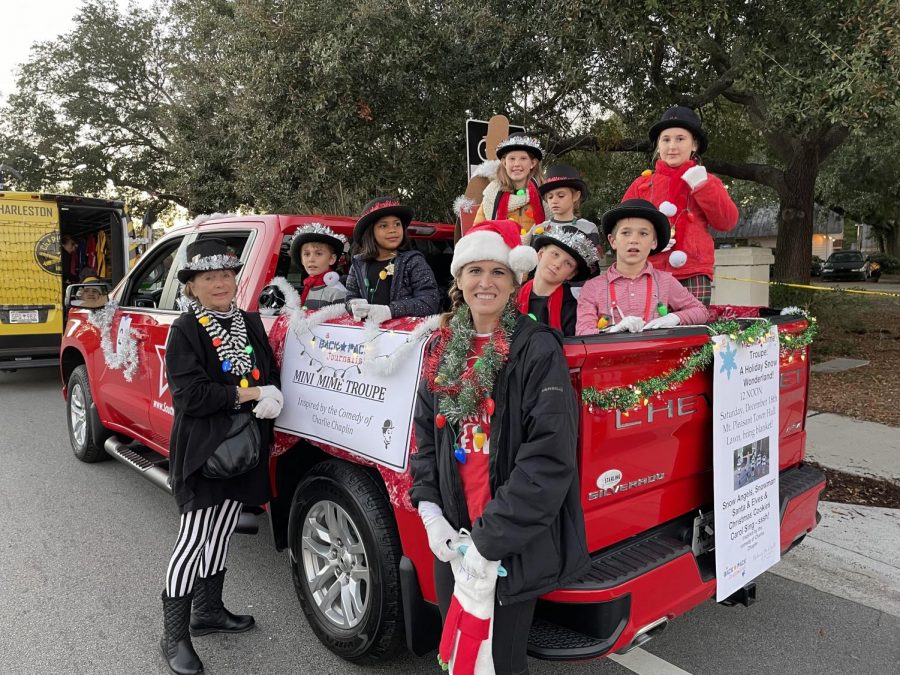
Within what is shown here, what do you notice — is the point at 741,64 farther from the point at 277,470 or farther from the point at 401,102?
the point at 277,470

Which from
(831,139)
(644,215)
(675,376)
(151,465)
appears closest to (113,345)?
(151,465)

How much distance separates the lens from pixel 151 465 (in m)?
4.14

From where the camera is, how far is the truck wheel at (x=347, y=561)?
8.22 ft

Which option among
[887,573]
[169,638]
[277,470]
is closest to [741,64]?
[887,573]

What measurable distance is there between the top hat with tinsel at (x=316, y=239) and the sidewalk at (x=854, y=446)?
13.4 feet

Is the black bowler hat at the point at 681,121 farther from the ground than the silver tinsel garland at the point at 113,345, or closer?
farther from the ground

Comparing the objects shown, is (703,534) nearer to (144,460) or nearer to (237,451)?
(237,451)

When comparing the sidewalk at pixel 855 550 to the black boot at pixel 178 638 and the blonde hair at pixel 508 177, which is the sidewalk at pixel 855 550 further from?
the black boot at pixel 178 638

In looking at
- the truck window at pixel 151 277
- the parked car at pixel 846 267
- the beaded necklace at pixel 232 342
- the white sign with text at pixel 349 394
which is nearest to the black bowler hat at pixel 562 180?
the white sign with text at pixel 349 394

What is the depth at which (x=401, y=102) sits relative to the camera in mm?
7684

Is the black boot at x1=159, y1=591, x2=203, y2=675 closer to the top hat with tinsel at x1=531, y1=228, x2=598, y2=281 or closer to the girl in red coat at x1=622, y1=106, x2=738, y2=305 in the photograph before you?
the top hat with tinsel at x1=531, y1=228, x2=598, y2=281

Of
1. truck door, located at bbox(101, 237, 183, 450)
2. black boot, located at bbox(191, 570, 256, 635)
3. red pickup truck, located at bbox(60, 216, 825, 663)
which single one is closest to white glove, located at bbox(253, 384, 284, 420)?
red pickup truck, located at bbox(60, 216, 825, 663)

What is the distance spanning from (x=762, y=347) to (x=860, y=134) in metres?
4.09

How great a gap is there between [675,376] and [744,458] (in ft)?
1.80
